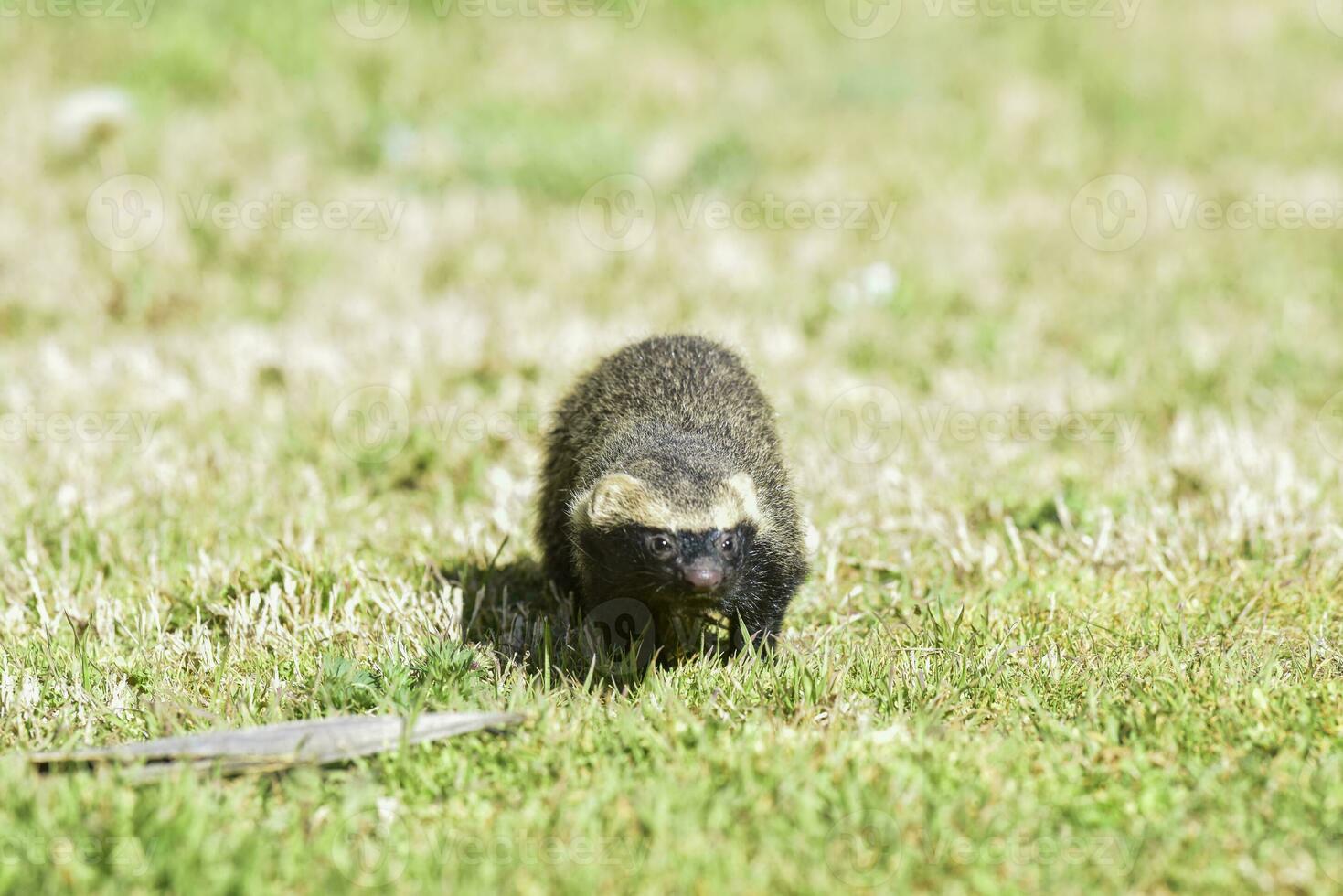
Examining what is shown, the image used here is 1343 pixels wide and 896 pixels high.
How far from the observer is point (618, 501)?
4371 millimetres

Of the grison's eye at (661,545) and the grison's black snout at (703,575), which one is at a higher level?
the grison's eye at (661,545)

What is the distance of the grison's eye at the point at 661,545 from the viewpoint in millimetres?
4266

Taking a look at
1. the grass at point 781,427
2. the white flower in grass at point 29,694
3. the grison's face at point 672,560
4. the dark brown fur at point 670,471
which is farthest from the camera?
the dark brown fur at point 670,471

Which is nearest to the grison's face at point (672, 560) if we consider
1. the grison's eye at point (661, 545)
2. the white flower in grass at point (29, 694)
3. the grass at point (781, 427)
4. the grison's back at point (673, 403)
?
the grison's eye at point (661, 545)

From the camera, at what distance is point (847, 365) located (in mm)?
8117

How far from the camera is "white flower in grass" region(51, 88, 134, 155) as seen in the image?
9.97 m

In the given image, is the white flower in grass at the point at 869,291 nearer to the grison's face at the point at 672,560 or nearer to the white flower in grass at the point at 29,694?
the grison's face at the point at 672,560

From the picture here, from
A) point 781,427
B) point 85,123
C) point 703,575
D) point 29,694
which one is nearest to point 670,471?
point 703,575

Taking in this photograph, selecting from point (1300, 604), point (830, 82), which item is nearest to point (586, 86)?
point (830, 82)

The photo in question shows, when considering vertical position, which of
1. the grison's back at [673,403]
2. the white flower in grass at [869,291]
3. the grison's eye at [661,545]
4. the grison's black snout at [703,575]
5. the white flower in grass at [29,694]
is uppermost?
the white flower in grass at [869,291]

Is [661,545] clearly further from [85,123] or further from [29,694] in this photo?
[85,123]

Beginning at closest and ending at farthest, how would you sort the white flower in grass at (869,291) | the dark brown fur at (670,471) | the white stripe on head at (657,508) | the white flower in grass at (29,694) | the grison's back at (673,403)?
the white flower in grass at (29,694) → the white stripe on head at (657,508) → the dark brown fur at (670,471) → the grison's back at (673,403) → the white flower in grass at (869,291)

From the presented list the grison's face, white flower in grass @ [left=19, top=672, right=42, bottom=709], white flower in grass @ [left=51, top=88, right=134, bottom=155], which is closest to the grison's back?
the grison's face

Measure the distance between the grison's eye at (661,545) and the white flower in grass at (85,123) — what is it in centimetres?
797
